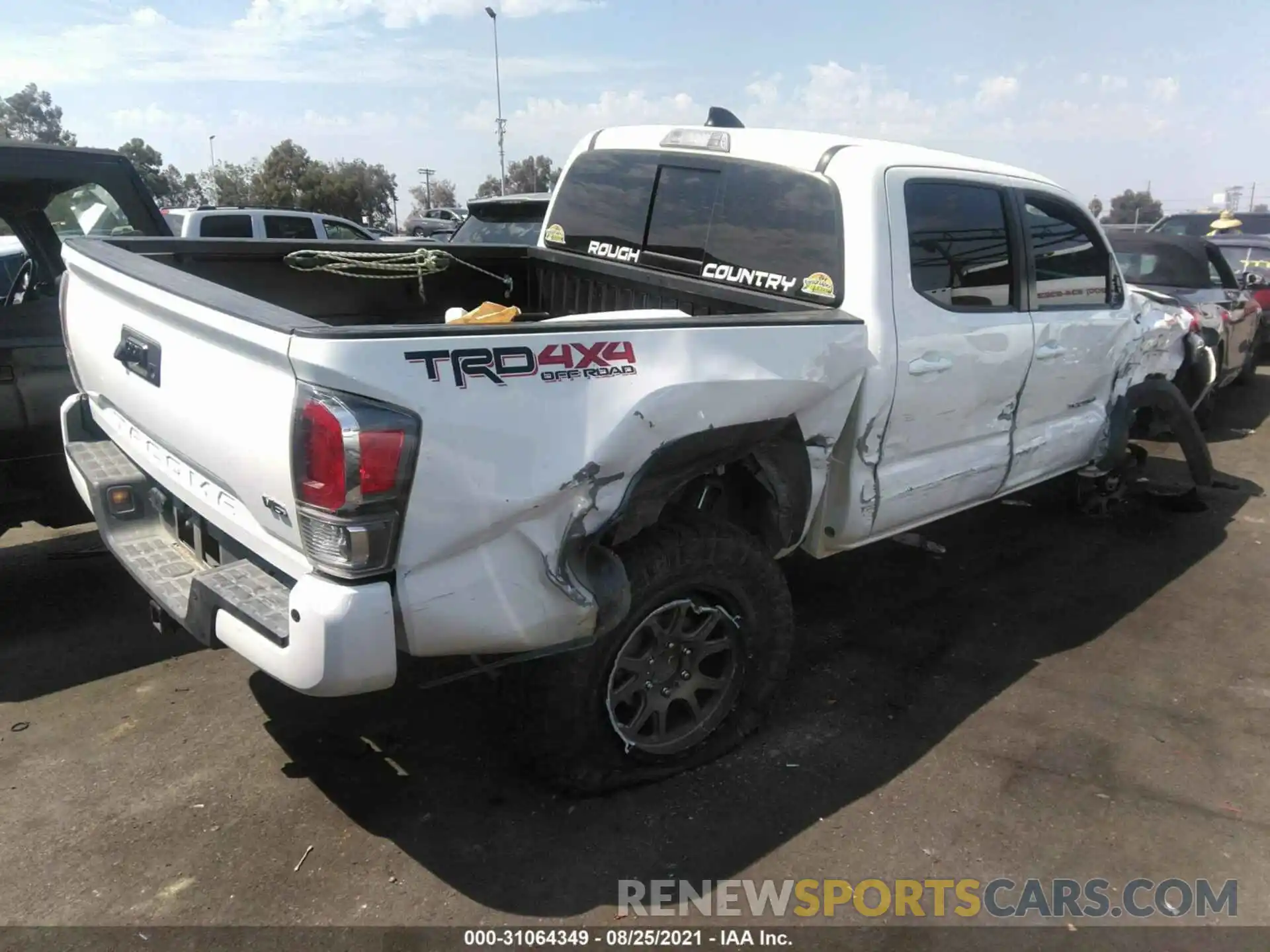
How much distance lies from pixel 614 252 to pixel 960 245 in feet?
4.99

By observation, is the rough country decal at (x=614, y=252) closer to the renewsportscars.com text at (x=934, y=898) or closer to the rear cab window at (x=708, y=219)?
the rear cab window at (x=708, y=219)

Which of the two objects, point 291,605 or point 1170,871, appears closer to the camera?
point 291,605

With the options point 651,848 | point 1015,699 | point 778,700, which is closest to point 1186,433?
point 1015,699

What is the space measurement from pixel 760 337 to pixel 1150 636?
9.32ft

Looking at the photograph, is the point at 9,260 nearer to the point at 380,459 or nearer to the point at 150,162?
the point at 380,459

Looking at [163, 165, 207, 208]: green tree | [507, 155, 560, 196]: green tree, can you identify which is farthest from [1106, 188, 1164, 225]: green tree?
[163, 165, 207, 208]: green tree

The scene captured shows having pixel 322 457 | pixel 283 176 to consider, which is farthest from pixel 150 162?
pixel 322 457

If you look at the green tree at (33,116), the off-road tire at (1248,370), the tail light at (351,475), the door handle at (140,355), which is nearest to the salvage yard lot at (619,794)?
the tail light at (351,475)

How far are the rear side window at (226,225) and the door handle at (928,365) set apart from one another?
9.83 metres

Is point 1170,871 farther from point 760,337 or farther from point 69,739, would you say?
point 69,739

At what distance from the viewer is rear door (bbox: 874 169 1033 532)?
3479 mm

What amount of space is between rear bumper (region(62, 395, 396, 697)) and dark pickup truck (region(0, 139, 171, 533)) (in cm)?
71

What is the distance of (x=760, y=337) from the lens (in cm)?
284

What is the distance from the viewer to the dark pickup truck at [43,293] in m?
3.78
